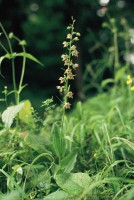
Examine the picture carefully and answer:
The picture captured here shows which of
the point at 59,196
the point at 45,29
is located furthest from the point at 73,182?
the point at 45,29

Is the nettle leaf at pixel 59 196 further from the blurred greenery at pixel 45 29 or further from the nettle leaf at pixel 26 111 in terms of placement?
the blurred greenery at pixel 45 29

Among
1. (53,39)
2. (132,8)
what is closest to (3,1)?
(53,39)

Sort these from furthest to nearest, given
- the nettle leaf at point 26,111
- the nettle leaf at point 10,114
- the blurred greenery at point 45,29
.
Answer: the blurred greenery at point 45,29, the nettle leaf at point 26,111, the nettle leaf at point 10,114

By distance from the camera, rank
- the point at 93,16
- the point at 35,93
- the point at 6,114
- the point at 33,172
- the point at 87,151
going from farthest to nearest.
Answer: the point at 93,16
the point at 35,93
the point at 87,151
the point at 6,114
the point at 33,172

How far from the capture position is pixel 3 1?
382 inches

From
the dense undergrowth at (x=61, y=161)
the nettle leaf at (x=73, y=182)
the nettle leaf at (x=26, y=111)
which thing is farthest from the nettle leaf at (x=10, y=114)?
the nettle leaf at (x=73, y=182)

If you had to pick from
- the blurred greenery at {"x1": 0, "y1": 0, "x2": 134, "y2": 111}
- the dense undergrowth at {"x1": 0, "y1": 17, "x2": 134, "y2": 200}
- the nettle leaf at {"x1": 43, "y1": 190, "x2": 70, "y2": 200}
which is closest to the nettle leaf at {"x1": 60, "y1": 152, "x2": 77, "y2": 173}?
the dense undergrowth at {"x1": 0, "y1": 17, "x2": 134, "y2": 200}

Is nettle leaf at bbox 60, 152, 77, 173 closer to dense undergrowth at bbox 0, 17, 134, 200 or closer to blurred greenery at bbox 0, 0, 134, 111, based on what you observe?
dense undergrowth at bbox 0, 17, 134, 200

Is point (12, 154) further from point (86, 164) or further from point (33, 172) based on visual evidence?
point (86, 164)

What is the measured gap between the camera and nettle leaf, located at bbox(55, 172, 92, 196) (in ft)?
4.72

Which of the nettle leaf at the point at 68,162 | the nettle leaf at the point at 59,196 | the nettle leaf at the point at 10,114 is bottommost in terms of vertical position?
the nettle leaf at the point at 59,196

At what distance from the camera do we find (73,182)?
1481 mm

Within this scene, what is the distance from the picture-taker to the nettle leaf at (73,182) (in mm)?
1438

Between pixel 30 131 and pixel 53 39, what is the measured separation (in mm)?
8159
